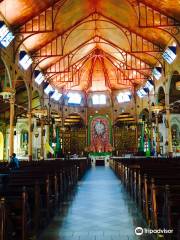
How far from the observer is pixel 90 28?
2939cm

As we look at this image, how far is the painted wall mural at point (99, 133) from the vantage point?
43312mm

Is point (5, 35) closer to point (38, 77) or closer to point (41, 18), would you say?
point (41, 18)

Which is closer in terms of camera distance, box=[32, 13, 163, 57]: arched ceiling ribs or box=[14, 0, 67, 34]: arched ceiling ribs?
box=[14, 0, 67, 34]: arched ceiling ribs

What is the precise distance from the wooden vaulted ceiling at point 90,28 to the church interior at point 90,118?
4.2 inches

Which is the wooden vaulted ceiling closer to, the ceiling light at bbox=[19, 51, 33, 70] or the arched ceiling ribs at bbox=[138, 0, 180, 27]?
the arched ceiling ribs at bbox=[138, 0, 180, 27]

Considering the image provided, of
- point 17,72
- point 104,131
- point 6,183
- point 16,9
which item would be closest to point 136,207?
point 6,183

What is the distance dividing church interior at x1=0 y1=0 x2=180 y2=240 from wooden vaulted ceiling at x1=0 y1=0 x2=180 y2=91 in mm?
106

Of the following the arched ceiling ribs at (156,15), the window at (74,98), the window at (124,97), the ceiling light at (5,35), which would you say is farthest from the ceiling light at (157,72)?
the ceiling light at (5,35)

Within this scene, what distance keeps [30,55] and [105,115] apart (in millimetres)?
20312

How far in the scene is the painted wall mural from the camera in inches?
1705

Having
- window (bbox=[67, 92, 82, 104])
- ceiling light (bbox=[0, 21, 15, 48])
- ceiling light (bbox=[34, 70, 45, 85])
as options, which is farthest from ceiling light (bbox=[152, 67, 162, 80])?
ceiling light (bbox=[0, 21, 15, 48])

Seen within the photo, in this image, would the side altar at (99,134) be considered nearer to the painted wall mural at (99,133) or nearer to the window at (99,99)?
the painted wall mural at (99,133)

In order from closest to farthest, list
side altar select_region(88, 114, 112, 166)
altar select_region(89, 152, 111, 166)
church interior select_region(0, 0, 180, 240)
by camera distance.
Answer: church interior select_region(0, 0, 180, 240) → altar select_region(89, 152, 111, 166) → side altar select_region(88, 114, 112, 166)

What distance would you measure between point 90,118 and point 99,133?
2.82 meters
